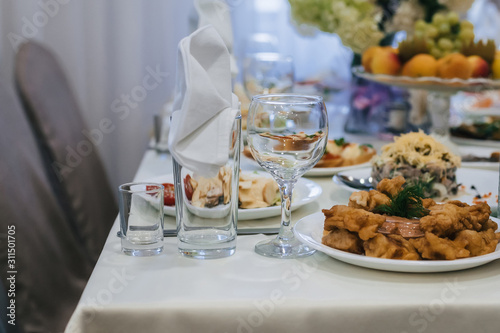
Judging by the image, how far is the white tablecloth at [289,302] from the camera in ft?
2.10

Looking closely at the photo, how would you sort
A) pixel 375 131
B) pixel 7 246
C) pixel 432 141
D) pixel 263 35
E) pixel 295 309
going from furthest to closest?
pixel 263 35
pixel 375 131
pixel 7 246
pixel 432 141
pixel 295 309

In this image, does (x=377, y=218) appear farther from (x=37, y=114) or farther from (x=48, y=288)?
(x=37, y=114)

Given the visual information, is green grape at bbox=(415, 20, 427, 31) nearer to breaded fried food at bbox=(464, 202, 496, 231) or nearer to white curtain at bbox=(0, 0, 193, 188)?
breaded fried food at bbox=(464, 202, 496, 231)

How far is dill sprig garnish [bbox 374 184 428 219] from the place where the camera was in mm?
778

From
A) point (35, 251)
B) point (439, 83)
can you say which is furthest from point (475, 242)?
point (35, 251)

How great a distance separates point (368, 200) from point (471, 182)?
20.3 inches

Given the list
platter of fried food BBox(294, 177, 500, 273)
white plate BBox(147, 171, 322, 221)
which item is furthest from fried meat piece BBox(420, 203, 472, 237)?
white plate BBox(147, 171, 322, 221)

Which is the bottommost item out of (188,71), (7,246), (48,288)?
(48,288)

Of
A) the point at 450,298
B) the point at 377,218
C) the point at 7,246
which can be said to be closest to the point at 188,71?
the point at 377,218

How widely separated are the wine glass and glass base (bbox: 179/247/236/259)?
0.15 feet

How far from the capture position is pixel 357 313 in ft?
2.12

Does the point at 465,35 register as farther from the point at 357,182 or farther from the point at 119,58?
the point at 119,58

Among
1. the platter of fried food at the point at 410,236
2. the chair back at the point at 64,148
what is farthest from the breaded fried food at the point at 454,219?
the chair back at the point at 64,148

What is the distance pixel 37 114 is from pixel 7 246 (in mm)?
564
